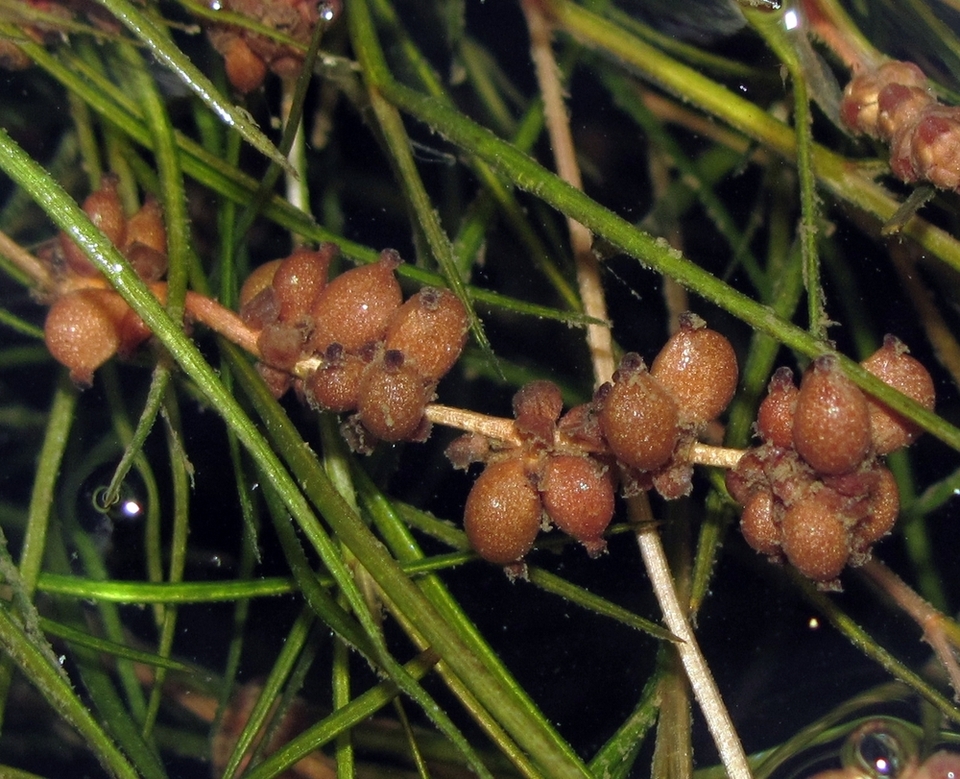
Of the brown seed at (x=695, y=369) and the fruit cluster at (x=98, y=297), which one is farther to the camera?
the fruit cluster at (x=98, y=297)

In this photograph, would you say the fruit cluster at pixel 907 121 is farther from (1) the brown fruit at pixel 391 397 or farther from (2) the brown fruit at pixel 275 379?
(2) the brown fruit at pixel 275 379

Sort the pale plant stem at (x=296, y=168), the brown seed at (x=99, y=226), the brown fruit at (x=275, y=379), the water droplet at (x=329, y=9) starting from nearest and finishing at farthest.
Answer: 1. the brown fruit at (x=275, y=379)
2. the brown seed at (x=99, y=226)
3. the water droplet at (x=329, y=9)
4. the pale plant stem at (x=296, y=168)

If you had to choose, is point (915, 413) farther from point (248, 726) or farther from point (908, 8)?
point (908, 8)

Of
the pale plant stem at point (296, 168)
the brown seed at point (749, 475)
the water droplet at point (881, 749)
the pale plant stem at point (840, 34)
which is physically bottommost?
the water droplet at point (881, 749)

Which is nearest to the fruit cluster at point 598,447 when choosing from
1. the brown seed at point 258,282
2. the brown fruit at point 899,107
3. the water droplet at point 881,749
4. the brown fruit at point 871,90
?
the brown seed at point 258,282

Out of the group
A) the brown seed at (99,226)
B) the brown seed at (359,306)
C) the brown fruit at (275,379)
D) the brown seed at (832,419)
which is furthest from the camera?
the brown seed at (99,226)

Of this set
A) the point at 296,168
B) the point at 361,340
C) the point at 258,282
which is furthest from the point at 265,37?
the point at 361,340
